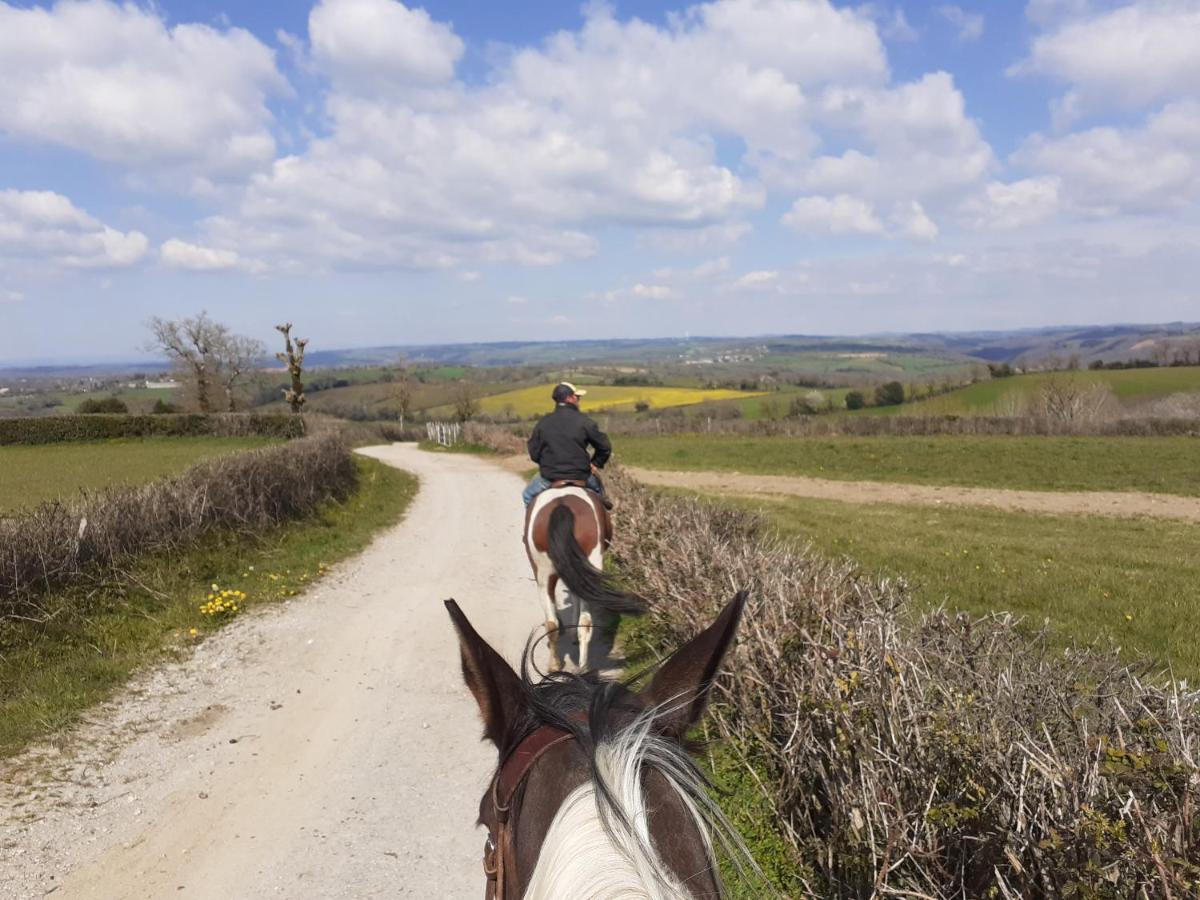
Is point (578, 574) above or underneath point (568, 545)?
underneath

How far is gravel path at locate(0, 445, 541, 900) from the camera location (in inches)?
171

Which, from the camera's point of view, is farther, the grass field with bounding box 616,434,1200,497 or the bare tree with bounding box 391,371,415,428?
the bare tree with bounding box 391,371,415,428

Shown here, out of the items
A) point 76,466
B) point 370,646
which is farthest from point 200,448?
point 370,646

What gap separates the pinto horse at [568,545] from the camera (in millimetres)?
6398

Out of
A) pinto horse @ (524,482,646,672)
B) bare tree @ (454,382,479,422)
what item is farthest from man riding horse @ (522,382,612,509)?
bare tree @ (454,382,479,422)

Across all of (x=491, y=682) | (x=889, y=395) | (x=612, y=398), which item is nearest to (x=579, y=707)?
(x=491, y=682)

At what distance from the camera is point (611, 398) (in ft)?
277

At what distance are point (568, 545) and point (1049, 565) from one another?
799 cm

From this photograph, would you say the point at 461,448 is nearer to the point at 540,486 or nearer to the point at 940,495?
the point at 940,495

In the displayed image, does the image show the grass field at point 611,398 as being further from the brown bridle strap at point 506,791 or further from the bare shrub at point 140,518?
the brown bridle strap at point 506,791

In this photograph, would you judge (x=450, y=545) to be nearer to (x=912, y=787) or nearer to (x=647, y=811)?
(x=912, y=787)

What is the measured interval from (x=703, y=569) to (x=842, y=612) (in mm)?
1678

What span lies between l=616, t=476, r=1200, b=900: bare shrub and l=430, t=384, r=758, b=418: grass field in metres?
66.6

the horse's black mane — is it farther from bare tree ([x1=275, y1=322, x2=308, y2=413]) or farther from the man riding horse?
bare tree ([x1=275, y1=322, x2=308, y2=413])
